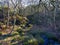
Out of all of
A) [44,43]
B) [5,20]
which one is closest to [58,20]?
[5,20]

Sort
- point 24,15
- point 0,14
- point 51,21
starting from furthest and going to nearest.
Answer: point 24,15
point 0,14
point 51,21

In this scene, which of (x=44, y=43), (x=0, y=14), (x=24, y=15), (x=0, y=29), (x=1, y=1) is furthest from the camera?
(x=1, y=1)

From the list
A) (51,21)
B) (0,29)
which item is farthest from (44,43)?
(51,21)

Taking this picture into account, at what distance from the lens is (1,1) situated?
2512 cm

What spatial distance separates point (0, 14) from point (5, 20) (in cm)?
167

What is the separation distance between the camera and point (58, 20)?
19906mm

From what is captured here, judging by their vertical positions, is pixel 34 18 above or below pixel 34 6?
below

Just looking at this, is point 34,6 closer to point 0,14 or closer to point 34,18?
point 34,18

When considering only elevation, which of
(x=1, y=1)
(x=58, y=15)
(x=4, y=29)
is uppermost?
(x=1, y=1)

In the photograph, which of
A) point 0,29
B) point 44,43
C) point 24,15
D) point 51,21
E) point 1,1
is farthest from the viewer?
point 1,1

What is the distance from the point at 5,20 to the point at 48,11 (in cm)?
581

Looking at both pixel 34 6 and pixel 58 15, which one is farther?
pixel 34 6

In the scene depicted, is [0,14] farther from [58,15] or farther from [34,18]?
[58,15]

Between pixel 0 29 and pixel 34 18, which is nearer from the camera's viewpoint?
pixel 0 29
